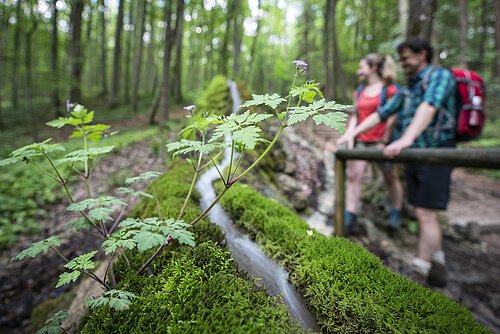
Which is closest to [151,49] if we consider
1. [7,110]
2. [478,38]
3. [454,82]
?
[7,110]

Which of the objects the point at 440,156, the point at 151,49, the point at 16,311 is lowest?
the point at 16,311

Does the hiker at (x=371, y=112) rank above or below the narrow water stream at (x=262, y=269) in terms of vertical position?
Answer: above

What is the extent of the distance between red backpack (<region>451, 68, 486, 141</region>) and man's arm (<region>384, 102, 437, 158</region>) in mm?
401

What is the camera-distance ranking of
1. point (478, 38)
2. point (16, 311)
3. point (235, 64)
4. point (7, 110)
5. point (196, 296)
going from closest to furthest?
point (196, 296), point (16, 311), point (235, 64), point (7, 110), point (478, 38)

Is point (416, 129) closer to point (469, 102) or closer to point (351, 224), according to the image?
point (469, 102)

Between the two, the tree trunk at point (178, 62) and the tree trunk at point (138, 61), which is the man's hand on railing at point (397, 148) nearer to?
the tree trunk at point (178, 62)

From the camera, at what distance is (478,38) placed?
61.1 ft

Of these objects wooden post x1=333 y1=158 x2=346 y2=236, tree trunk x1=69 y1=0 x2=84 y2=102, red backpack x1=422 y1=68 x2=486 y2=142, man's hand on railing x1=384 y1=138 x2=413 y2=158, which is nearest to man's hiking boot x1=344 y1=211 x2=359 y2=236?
wooden post x1=333 y1=158 x2=346 y2=236

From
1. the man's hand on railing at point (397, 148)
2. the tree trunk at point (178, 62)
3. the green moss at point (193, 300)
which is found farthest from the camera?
the tree trunk at point (178, 62)

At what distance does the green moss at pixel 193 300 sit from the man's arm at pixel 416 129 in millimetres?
2064

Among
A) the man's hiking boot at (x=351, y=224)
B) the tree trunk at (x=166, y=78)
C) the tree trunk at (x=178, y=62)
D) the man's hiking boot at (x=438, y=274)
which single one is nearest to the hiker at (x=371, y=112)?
the man's hiking boot at (x=351, y=224)

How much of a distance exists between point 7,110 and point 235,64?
15.6 metres

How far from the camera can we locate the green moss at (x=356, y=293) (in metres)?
0.98

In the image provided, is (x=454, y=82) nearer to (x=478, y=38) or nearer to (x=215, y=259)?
(x=215, y=259)
